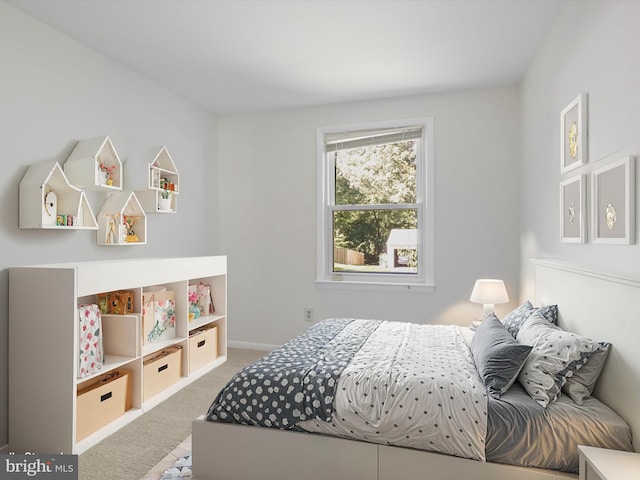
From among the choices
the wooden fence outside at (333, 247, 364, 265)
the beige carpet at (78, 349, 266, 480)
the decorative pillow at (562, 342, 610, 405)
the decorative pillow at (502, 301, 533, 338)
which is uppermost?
the wooden fence outside at (333, 247, 364, 265)

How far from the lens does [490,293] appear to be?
3281 millimetres

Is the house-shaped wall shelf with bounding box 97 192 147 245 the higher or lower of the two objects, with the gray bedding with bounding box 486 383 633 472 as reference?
higher

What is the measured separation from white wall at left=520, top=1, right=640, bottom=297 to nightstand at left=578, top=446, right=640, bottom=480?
69 cm

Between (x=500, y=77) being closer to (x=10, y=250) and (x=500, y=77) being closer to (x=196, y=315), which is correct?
(x=196, y=315)

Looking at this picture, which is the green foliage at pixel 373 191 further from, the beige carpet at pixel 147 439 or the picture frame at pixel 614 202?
the picture frame at pixel 614 202

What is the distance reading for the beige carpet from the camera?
211 cm

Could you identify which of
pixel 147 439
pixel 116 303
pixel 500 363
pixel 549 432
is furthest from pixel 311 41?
pixel 147 439

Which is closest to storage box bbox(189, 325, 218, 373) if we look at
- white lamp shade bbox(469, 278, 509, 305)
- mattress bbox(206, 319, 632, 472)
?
mattress bbox(206, 319, 632, 472)

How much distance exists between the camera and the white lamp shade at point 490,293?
3264 mm

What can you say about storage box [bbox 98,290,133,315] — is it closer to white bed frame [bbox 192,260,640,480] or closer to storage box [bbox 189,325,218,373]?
storage box [bbox 189,325,218,373]

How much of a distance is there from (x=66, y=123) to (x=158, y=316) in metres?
1.47

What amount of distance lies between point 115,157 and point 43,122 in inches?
18.4

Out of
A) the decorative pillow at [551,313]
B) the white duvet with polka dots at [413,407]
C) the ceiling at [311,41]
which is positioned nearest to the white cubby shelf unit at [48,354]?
the white duvet with polka dots at [413,407]

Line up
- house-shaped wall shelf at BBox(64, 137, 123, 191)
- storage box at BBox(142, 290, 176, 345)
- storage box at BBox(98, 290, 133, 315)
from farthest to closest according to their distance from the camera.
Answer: storage box at BBox(142, 290, 176, 345) < storage box at BBox(98, 290, 133, 315) < house-shaped wall shelf at BBox(64, 137, 123, 191)
